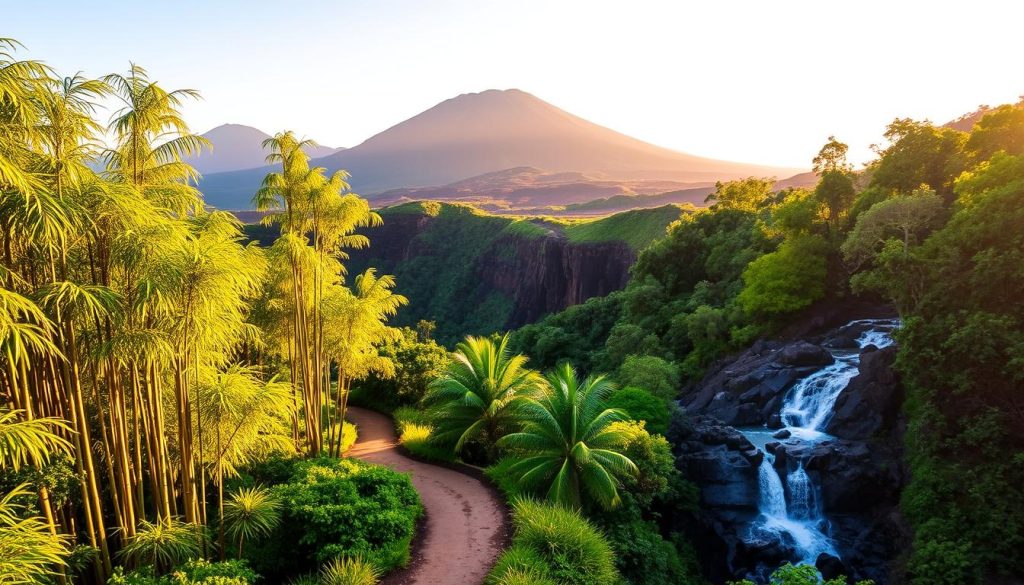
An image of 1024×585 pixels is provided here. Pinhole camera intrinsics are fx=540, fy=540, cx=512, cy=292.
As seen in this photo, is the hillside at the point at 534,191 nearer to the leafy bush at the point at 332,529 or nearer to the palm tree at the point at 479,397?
the palm tree at the point at 479,397

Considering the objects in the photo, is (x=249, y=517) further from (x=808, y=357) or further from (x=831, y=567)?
(x=808, y=357)

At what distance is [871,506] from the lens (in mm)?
15602

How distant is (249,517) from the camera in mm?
9875

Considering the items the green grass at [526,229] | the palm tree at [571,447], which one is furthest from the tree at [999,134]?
the green grass at [526,229]

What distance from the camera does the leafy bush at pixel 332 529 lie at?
9.96 m

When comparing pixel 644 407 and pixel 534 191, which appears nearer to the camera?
pixel 644 407

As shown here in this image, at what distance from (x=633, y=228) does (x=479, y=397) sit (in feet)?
146

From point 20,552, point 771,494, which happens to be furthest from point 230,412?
point 771,494

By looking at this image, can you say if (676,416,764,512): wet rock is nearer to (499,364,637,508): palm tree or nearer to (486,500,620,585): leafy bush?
(499,364,637,508): palm tree

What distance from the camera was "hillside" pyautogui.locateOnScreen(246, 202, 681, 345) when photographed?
56969mm

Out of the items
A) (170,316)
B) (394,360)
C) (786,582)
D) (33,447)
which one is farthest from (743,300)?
(33,447)

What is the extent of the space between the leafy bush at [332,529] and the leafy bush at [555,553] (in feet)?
6.85

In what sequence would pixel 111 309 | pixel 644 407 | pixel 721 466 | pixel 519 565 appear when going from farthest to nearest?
pixel 644 407, pixel 721 466, pixel 519 565, pixel 111 309

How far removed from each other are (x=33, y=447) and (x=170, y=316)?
272 cm
